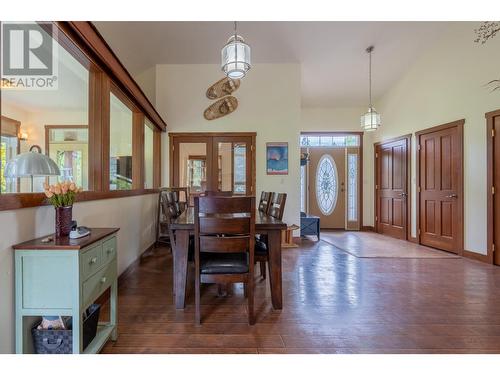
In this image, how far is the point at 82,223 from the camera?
2.10 m

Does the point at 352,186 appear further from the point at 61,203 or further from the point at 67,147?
the point at 61,203

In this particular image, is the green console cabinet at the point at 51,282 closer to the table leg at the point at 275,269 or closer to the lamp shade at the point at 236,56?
the table leg at the point at 275,269

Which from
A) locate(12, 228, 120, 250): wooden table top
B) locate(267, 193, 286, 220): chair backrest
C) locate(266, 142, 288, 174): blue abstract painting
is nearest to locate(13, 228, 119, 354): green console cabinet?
locate(12, 228, 120, 250): wooden table top

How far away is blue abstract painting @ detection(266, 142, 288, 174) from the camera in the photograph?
16.5ft

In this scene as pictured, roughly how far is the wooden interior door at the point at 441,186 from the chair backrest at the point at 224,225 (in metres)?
3.90

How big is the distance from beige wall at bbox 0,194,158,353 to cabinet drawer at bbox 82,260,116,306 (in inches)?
13.1

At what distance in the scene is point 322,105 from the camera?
6.61m

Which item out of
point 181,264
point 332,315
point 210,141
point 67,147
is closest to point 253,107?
point 210,141

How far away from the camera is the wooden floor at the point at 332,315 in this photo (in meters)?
1.76

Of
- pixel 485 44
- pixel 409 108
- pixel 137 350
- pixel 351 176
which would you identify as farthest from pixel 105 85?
pixel 351 176

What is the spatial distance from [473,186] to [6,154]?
5519 millimetres

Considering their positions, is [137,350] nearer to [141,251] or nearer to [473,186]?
[141,251]

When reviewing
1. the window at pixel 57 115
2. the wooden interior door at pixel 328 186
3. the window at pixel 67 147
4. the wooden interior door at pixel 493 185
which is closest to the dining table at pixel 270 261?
the window at pixel 57 115

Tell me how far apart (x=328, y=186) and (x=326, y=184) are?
2.7 inches
